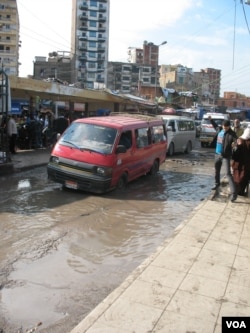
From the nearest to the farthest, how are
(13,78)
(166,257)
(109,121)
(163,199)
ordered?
(166,257) → (163,199) → (109,121) → (13,78)

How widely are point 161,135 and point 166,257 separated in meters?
9.14

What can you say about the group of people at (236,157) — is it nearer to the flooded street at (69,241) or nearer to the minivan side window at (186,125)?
the flooded street at (69,241)

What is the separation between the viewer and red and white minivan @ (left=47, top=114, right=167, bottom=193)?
1015 cm

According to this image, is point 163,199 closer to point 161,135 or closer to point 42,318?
point 161,135

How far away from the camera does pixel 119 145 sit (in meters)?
10.6

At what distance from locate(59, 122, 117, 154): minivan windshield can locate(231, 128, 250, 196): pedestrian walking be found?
3046 mm

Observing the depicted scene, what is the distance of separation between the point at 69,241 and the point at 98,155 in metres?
3.80

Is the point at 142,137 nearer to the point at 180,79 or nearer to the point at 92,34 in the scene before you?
the point at 180,79

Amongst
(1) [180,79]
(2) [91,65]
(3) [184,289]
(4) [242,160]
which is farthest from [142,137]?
(2) [91,65]

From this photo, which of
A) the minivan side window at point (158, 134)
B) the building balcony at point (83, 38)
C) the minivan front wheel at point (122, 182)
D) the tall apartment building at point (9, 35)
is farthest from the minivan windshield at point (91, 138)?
the building balcony at point (83, 38)

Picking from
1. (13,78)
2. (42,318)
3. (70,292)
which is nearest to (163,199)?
(70,292)

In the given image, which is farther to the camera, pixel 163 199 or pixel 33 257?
pixel 163 199

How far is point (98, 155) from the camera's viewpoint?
10297mm

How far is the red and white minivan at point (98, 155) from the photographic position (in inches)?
400
